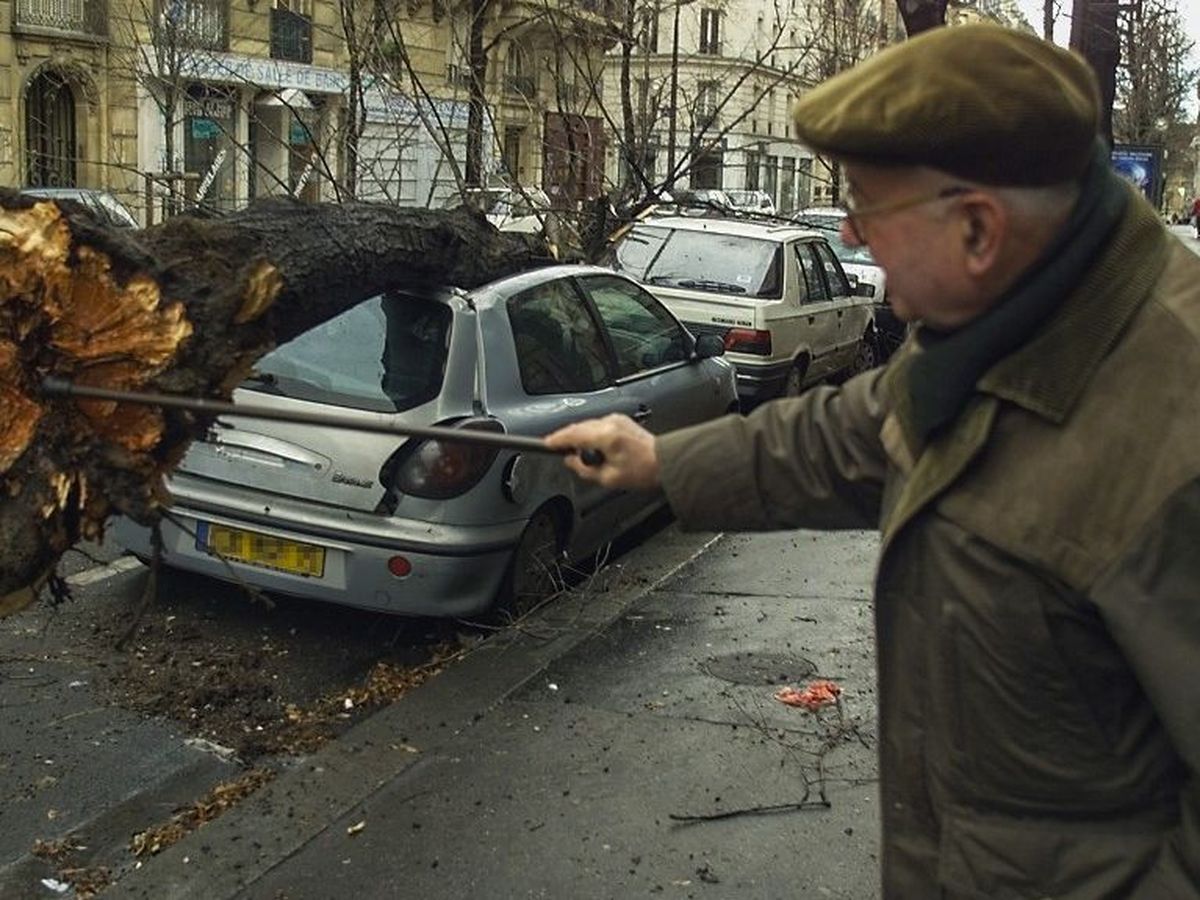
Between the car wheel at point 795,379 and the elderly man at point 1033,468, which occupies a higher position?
the elderly man at point 1033,468

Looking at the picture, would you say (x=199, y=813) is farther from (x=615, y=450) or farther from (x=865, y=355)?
(x=865, y=355)

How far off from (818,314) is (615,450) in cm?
991

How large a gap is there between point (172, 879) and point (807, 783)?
1.94 metres

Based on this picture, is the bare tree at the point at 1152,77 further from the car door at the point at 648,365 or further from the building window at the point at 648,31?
the car door at the point at 648,365

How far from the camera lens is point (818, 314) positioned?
1203cm

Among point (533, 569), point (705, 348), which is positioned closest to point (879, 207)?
point (533, 569)

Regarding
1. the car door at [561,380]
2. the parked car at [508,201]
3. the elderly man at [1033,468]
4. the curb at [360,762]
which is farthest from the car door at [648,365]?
the elderly man at [1033,468]

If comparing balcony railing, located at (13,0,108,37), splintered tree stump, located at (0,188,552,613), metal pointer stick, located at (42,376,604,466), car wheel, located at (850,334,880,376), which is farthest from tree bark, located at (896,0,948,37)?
balcony railing, located at (13,0,108,37)

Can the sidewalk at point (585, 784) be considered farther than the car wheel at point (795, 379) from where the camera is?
No

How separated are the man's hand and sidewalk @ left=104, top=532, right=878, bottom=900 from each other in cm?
178

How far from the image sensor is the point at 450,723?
4887 mm

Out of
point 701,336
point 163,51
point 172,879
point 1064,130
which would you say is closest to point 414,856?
point 172,879

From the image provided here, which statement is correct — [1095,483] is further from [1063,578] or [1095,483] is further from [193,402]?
[193,402]

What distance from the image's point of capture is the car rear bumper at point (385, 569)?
545cm
